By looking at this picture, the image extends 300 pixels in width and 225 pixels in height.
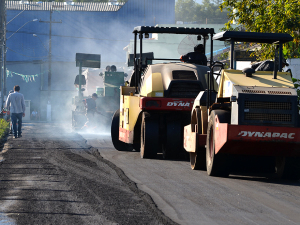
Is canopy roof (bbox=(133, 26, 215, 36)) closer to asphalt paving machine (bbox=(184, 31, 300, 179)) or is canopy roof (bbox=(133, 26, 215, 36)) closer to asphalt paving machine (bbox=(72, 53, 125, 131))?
asphalt paving machine (bbox=(184, 31, 300, 179))

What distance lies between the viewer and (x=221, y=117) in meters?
8.02

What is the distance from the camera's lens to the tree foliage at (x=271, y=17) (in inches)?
532

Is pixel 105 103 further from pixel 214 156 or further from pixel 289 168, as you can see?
pixel 289 168

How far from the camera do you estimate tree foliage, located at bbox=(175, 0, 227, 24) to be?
9032 cm

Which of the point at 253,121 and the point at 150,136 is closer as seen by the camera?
the point at 253,121

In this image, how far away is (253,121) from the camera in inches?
301

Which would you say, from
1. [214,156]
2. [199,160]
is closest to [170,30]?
[199,160]

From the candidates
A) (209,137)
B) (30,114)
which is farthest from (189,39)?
(30,114)

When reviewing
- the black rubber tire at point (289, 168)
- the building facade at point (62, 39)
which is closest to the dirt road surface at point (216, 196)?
the black rubber tire at point (289, 168)

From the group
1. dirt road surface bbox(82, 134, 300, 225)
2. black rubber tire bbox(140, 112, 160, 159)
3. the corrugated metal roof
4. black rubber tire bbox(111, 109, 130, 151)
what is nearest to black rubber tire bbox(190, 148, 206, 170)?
dirt road surface bbox(82, 134, 300, 225)

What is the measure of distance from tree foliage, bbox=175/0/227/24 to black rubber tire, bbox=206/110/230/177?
81.7 metres

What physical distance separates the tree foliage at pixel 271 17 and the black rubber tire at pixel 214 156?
5697 millimetres

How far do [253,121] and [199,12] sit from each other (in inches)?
3573

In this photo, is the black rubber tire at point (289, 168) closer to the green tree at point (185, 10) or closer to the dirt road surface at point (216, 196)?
the dirt road surface at point (216, 196)
